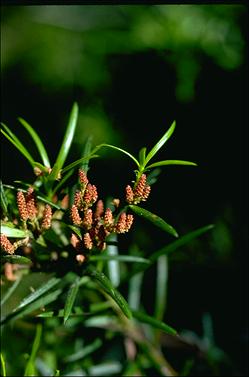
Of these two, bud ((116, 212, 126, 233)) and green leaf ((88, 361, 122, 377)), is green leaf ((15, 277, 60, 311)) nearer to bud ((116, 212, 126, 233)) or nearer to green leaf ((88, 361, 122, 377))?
bud ((116, 212, 126, 233))

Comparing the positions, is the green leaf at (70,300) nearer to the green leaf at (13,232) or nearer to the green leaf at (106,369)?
the green leaf at (13,232)

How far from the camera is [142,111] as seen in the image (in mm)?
1706

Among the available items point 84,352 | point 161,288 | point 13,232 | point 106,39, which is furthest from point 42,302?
point 106,39

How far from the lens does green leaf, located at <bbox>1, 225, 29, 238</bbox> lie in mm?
819

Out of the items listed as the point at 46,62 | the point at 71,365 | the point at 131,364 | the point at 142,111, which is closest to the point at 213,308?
the point at 131,364

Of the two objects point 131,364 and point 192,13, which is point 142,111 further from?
point 131,364

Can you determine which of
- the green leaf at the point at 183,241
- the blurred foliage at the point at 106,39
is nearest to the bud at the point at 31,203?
the green leaf at the point at 183,241

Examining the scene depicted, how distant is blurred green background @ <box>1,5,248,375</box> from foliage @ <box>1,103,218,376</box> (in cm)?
19

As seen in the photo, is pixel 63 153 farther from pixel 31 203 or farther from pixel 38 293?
pixel 38 293

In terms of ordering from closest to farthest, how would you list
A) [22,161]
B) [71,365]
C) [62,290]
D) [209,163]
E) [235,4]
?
[62,290]
[71,365]
[235,4]
[209,163]
[22,161]

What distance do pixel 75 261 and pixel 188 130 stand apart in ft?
2.64

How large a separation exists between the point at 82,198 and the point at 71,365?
63 cm

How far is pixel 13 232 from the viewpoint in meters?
0.83

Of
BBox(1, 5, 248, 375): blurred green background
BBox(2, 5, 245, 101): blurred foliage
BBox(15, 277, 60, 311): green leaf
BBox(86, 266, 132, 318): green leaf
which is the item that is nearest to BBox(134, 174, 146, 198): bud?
BBox(86, 266, 132, 318): green leaf
